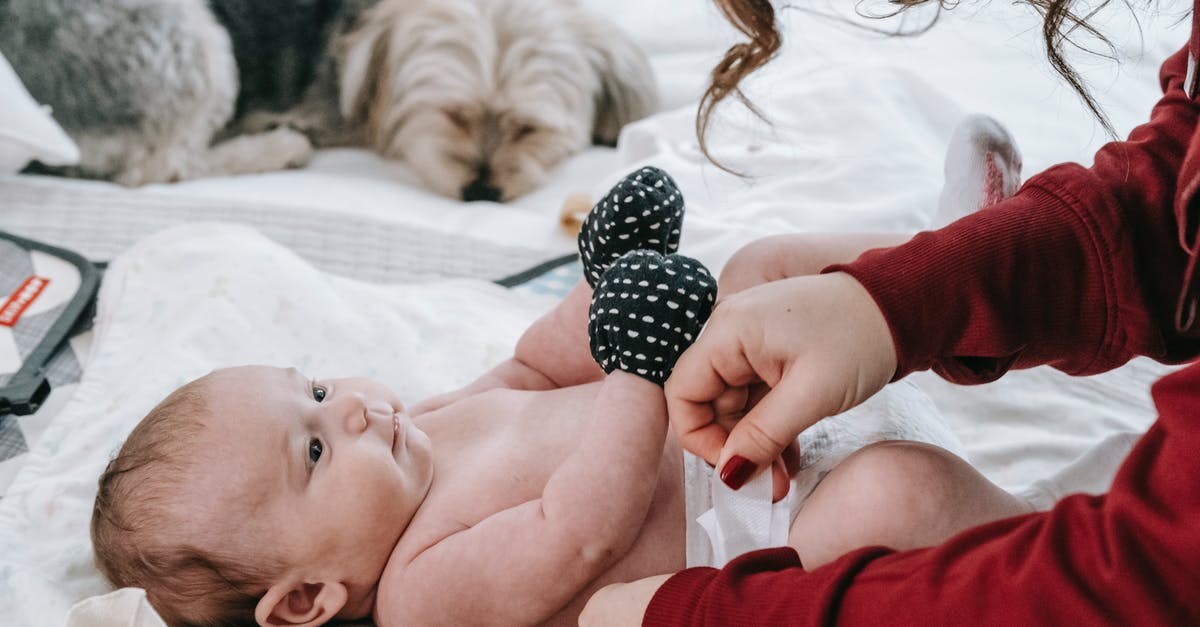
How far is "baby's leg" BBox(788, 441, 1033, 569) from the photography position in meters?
0.63

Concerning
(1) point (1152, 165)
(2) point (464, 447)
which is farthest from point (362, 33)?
(1) point (1152, 165)

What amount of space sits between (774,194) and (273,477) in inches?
35.3

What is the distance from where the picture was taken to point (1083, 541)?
1.57ft

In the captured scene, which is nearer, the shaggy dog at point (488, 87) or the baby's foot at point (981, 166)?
the baby's foot at point (981, 166)

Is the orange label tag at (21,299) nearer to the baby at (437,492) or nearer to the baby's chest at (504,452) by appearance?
the baby at (437,492)

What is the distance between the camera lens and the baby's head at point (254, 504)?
→ 30.8 inches

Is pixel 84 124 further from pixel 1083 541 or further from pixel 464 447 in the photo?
pixel 1083 541

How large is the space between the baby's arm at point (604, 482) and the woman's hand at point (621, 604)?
46 millimetres

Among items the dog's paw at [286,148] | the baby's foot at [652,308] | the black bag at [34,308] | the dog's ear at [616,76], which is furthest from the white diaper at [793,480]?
the dog's paw at [286,148]

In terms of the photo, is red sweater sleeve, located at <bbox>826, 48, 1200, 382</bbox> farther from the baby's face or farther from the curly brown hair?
the baby's face

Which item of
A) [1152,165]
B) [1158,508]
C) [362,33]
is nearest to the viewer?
[1158,508]

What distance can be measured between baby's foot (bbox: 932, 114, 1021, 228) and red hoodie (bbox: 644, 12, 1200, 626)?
203mm

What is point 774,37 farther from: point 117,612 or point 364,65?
point 364,65

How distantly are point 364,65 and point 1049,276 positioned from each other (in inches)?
59.6
